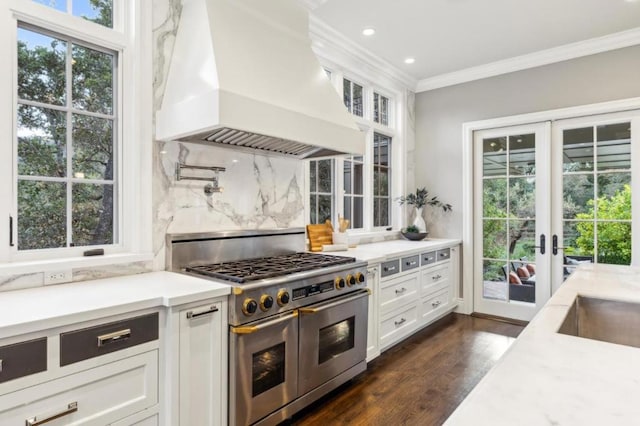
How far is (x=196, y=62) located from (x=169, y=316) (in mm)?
1396

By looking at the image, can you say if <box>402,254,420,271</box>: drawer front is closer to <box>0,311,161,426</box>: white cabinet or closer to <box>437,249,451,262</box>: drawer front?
<box>437,249,451,262</box>: drawer front

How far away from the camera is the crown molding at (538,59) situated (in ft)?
11.9

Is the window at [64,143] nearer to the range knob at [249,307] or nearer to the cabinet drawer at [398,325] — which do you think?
the range knob at [249,307]

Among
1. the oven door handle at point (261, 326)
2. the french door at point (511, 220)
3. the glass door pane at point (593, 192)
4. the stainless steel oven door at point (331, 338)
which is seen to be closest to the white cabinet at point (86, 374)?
the oven door handle at point (261, 326)

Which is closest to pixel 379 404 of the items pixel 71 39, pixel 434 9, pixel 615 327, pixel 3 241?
pixel 615 327

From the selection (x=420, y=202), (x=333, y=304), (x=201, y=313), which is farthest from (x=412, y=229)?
(x=201, y=313)

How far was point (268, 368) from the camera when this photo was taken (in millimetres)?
2117

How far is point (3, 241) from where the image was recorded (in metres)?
1.85

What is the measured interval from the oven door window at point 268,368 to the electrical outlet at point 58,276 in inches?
42.2

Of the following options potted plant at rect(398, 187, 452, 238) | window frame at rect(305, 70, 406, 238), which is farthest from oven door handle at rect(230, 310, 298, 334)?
potted plant at rect(398, 187, 452, 238)

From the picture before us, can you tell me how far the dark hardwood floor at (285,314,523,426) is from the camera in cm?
240

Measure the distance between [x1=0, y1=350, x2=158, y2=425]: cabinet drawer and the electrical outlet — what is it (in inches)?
26.3

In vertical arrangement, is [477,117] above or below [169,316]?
above

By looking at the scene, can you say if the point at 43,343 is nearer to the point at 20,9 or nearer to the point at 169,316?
the point at 169,316
